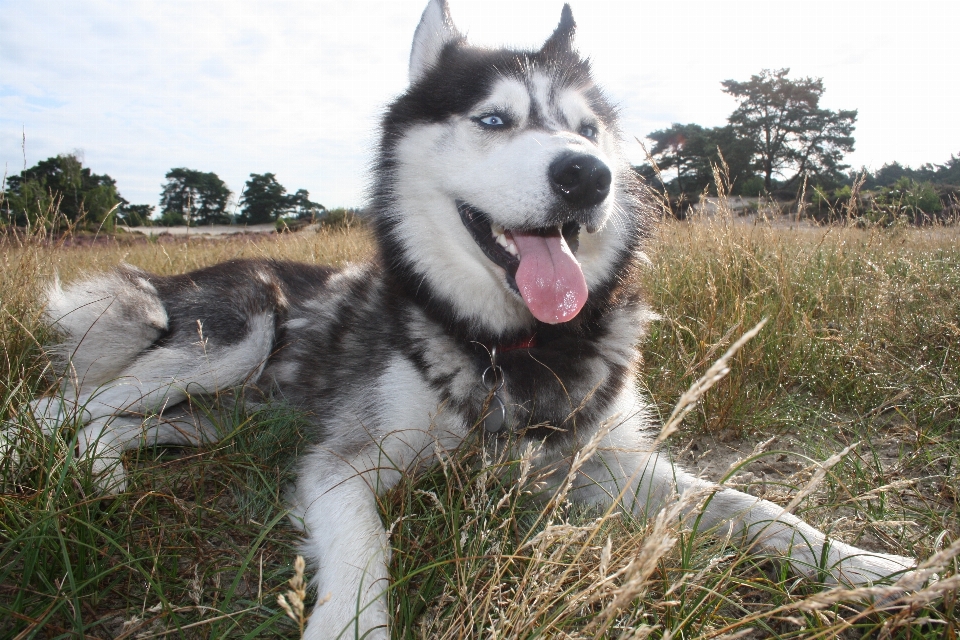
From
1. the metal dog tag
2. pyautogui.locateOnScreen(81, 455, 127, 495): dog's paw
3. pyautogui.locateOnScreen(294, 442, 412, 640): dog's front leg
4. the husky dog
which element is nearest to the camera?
pyautogui.locateOnScreen(294, 442, 412, 640): dog's front leg

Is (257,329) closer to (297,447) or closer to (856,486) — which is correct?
(297,447)

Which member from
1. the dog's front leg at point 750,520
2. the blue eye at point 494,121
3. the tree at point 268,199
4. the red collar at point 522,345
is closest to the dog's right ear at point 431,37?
the blue eye at point 494,121

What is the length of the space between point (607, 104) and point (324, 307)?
1.95 metres

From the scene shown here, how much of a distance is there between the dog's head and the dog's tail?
1390 millimetres

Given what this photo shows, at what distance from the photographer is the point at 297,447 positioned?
7.75 ft

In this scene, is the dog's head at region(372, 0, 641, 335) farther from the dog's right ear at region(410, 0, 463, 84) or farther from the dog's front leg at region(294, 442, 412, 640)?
the dog's front leg at region(294, 442, 412, 640)

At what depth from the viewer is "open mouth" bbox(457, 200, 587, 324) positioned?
2.06m

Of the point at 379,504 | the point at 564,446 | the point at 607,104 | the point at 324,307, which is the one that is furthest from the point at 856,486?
the point at 324,307

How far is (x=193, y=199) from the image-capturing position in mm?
5746

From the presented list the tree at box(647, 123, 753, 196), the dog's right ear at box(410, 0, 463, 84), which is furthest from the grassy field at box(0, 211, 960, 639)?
the tree at box(647, 123, 753, 196)

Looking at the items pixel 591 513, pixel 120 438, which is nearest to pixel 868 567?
pixel 591 513

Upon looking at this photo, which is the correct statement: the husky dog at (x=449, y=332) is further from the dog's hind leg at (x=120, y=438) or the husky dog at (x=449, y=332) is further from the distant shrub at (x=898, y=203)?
the distant shrub at (x=898, y=203)

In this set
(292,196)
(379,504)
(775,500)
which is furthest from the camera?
(292,196)

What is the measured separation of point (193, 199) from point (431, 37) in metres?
4.13
